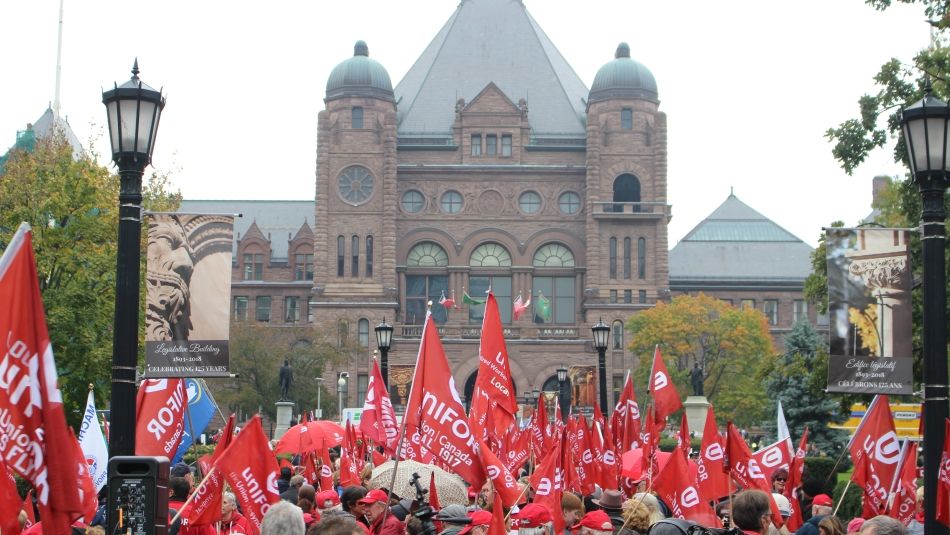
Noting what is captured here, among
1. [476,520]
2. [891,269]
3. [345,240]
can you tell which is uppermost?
[345,240]

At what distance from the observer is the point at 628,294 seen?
87125mm

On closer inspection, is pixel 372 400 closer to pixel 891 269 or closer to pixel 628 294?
pixel 891 269

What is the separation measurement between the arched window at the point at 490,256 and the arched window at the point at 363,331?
7.65 m

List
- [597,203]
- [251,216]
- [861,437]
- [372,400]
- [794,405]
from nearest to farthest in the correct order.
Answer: [861,437] → [372,400] → [794,405] → [597,203] → [251,216]

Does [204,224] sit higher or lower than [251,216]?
lower

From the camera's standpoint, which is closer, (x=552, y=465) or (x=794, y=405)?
Answer: (x=552, y=465)

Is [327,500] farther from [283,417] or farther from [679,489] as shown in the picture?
[283,417]

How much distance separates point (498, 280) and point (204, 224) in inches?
2980

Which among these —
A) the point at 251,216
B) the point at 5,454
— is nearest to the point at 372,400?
the point at 5,454

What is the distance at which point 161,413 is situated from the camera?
13.6 metres

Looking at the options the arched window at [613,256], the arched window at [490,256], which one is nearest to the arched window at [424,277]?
the arched window at [490,256]

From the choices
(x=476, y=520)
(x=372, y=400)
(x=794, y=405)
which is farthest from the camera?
→ (x=794, y=405)

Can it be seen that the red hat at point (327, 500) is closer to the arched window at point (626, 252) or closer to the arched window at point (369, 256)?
the arched window at point (369, 256)

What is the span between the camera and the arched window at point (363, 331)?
86.1 m
